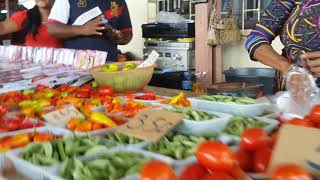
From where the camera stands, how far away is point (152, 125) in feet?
3.70

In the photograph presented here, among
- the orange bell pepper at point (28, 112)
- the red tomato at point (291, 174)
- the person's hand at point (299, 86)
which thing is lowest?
the orange bell pepper at point (28, 112)

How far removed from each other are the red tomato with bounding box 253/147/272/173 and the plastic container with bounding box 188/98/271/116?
0.54 meters

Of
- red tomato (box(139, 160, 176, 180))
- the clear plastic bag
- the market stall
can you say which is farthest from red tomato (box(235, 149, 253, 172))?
the clear plastic bag

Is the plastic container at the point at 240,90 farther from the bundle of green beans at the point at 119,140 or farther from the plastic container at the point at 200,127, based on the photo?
the bundle of green beans at the point at 119,140

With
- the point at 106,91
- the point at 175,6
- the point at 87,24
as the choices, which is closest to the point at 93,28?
the point at 87,24

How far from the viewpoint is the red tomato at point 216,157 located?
2.26ft

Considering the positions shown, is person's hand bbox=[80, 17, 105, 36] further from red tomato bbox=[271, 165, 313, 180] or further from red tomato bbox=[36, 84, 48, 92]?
red tomato bbox=[271, 165, 313, 180]

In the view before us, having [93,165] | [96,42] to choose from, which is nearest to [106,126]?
[93,165]

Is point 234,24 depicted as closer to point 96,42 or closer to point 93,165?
point 96,42

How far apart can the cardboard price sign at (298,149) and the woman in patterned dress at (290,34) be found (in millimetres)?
995

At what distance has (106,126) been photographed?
48.9 inches

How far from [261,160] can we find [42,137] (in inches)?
26.5

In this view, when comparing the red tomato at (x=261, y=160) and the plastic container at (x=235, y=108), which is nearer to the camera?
the red tomato at (x=261, y=160)

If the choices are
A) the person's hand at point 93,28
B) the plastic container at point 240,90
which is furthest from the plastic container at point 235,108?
the person's hand at point 93,28
